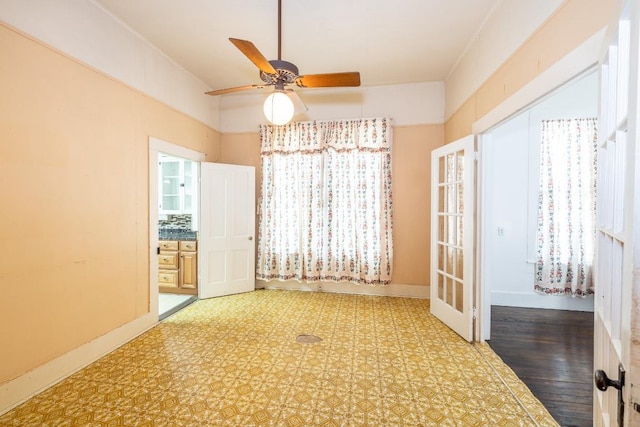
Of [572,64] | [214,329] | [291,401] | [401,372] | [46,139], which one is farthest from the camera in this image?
[214,329]

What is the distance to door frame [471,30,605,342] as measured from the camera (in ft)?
4.95

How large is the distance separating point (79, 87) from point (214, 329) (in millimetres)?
2651

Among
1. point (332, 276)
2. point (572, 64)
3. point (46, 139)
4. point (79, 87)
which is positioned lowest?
point (332, 276)

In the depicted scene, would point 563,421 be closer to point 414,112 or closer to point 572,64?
point 572,64

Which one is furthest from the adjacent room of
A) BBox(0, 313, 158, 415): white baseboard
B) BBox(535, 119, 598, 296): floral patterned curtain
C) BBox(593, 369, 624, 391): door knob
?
BBox(593, 369, 624, 391): door knob

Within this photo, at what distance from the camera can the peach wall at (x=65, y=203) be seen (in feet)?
6.45

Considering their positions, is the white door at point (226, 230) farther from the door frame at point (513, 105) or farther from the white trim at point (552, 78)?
the white trim at point (552, 78)

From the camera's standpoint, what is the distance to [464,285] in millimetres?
2992

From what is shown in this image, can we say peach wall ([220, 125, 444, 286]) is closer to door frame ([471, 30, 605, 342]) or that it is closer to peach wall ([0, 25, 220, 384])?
door frame ([471, 30, 605, 342])

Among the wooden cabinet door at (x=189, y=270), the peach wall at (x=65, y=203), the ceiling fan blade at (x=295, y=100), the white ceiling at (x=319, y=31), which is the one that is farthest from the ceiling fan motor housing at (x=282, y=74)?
the wooden cabinet door at (x=189, y=270)

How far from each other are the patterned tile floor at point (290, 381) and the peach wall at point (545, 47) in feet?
7.56

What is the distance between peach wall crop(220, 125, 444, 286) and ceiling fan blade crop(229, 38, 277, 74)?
2.68 meters

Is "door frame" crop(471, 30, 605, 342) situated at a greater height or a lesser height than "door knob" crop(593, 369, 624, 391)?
greater

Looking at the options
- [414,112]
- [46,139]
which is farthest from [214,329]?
[414,112]
